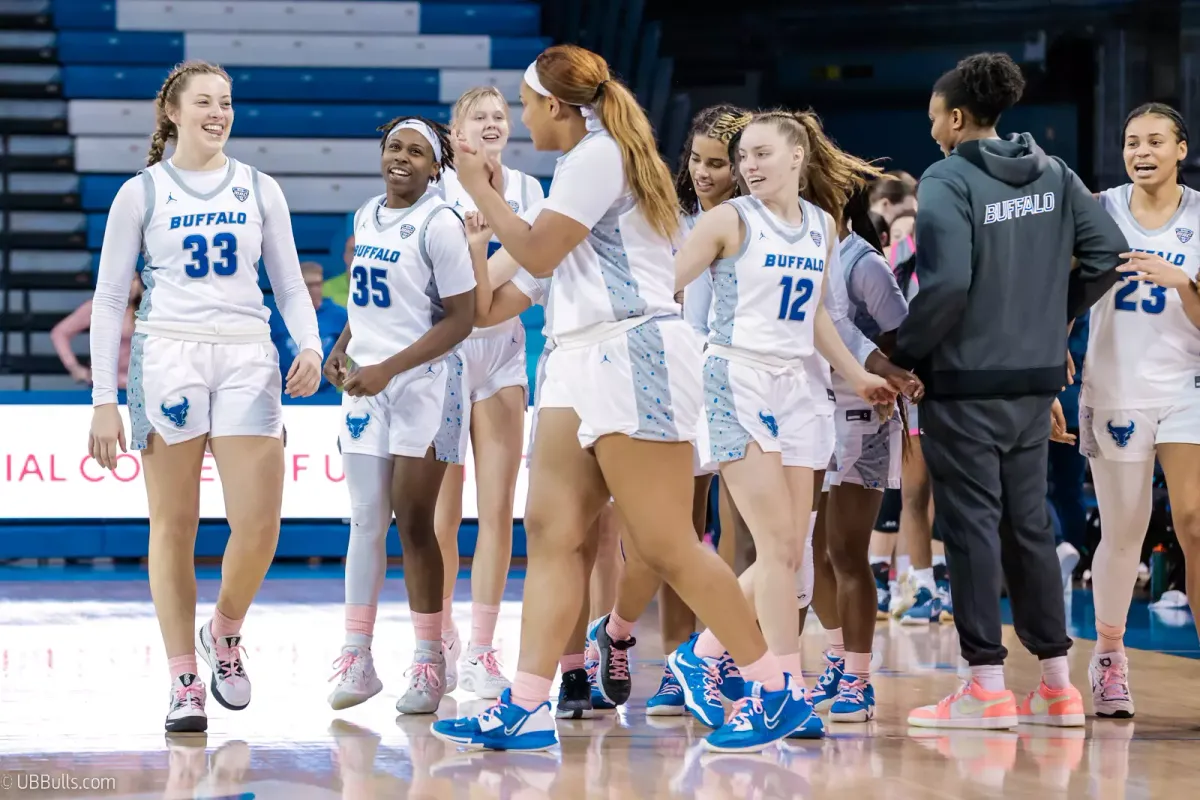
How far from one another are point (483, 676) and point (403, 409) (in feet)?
2.85

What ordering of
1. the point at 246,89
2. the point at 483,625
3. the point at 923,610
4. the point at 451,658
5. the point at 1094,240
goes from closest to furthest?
the point at 1094,240
the point at 483,625
the point at 451,658
the point at 923,610
the point at 246,89

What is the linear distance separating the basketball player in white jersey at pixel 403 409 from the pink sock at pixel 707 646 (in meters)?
0.78

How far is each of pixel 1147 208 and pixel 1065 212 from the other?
482mm

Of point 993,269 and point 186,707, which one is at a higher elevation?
point 993,269

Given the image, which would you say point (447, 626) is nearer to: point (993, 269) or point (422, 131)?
point (422, 131)

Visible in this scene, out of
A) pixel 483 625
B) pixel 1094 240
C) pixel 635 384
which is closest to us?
pixel 635 384

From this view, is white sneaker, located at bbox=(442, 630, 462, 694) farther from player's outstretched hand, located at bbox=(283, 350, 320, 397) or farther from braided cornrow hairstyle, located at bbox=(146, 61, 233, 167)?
braided cornrow hairstyle, located at bbox=(146, 61, 233, 167)

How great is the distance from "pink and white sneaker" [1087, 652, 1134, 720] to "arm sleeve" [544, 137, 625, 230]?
2.14m

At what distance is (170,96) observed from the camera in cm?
429

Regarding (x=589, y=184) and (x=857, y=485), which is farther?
(x=857, y=485)

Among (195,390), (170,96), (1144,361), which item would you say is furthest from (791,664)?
(170,96)

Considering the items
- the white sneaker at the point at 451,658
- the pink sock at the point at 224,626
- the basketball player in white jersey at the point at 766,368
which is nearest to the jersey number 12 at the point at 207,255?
the pink sock at the point at 224,626

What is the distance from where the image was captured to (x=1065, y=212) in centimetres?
448

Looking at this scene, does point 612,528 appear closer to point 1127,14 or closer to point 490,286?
point 490,286
